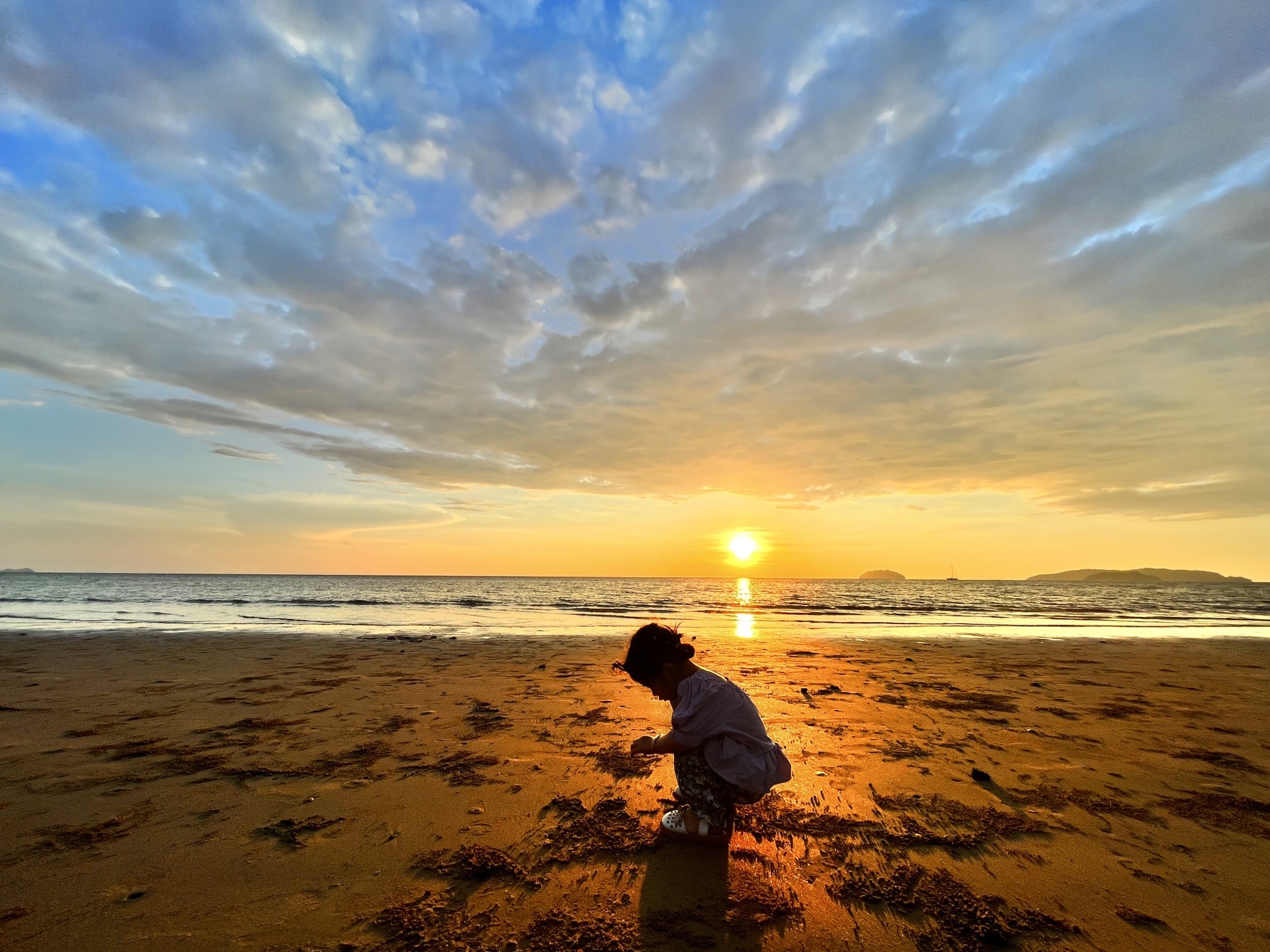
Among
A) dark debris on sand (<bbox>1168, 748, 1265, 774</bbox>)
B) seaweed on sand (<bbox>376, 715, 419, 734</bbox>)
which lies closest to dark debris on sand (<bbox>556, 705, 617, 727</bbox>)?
seaweed on sand (<bbox>376, 715, 419, 734</bbox>)

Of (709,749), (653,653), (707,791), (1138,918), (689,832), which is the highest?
(653,653)

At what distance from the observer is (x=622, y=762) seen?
4.79 metres

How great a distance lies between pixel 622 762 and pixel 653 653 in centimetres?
189

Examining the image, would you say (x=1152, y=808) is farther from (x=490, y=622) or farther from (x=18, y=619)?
(x=18, y=619)

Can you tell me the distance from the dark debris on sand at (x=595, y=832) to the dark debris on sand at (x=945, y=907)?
1173 millimetres

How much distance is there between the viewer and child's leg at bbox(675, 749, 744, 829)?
3.34 m

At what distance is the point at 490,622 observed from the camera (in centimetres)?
2081

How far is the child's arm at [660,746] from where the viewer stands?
3.38 m

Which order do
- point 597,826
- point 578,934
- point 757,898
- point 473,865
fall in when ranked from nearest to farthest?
1. point 578,934
2. point 757,898
3. point 473,865
4. point 597,826

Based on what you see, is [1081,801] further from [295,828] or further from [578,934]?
[295,828]

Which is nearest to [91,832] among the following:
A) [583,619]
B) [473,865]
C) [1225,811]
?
[473,865]

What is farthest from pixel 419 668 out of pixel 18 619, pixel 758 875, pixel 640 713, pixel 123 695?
pixel 18 619

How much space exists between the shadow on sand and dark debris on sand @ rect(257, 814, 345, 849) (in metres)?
2.15

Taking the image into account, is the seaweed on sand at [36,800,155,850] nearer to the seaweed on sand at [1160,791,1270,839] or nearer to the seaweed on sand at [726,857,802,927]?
the seaweed on sand at [726,857,802,927]
